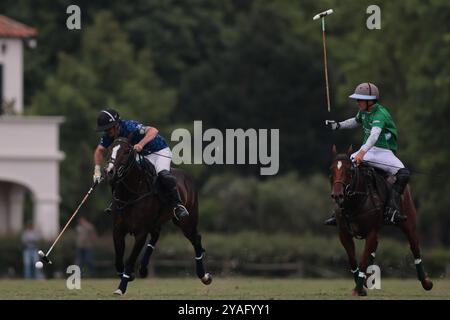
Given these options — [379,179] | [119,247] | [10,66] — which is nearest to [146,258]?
[119,247]

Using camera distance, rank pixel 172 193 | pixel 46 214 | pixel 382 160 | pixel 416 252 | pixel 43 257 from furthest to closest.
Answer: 1. pixel 46 214
2. pixel 416 252
3. pixel 382 160
4. pixel 172 193
5. pixel 43 257

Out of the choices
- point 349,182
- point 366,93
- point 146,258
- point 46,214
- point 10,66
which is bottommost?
point 46,214

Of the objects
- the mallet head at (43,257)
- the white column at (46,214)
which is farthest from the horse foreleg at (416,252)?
the white column at (46,214)

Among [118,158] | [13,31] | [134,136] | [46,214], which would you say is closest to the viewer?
[118,158]

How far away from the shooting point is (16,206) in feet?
171

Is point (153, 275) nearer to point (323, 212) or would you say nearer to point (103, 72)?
point (323, 212)

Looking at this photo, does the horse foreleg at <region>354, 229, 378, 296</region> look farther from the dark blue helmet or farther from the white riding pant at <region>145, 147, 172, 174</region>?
the dark blue helmet

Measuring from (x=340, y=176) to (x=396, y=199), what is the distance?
1649 millimetres

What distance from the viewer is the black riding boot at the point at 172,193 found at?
23.3 metres

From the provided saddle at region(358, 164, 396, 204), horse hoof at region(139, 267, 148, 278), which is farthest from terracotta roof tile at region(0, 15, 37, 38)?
saddle at region(358, 164, 396, 204)

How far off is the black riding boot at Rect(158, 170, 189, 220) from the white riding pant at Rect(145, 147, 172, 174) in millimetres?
156

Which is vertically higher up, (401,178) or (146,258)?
(401,178)

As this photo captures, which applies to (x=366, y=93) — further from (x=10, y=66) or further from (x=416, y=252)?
(x=10, y=66)

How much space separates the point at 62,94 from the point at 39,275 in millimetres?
20524
